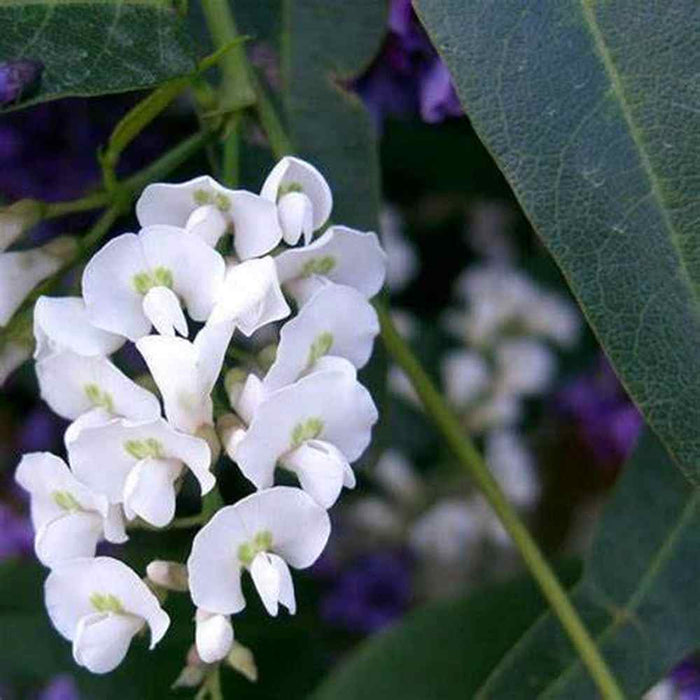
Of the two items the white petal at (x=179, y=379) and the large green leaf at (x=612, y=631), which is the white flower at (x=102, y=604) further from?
the large green leaf at (x=612, y=631)

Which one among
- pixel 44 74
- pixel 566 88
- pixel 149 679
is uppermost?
pixel 44 74

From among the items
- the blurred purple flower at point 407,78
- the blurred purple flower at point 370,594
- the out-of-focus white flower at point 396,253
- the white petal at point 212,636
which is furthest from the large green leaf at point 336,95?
the blurred purple flower at point 370,594

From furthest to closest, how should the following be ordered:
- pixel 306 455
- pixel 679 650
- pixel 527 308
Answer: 1. pixel 527 308
2. pixel 679 650
3. pixel 306 455

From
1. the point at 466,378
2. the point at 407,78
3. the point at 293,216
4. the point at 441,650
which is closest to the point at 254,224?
the point at 293,216

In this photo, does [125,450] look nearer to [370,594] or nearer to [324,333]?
[324,333]

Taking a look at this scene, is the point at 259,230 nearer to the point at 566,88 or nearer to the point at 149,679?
the point at 566,88

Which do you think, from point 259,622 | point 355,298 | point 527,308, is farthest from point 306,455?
point 527,308

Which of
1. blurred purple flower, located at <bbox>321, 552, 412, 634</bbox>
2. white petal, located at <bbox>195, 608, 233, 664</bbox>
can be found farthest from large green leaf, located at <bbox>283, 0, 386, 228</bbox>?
blurred purple flower, located at <bbox>321, 552, 412, 634</bbox>
